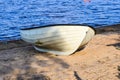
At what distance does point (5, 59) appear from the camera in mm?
11102

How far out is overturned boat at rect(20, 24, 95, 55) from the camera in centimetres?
1116

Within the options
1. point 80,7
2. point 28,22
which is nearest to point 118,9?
point 80,7

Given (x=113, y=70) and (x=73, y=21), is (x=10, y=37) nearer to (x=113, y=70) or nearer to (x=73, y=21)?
(x=73, y=21)

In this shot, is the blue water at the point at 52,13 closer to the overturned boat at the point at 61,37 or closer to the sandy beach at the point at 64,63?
the sandy beach at the point at 64,63

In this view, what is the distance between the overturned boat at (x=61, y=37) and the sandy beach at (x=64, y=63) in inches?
10.0

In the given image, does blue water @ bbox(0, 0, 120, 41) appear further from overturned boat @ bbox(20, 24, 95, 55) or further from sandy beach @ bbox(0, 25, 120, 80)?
overturned boat @ bbox(20, 24, 95, 55)

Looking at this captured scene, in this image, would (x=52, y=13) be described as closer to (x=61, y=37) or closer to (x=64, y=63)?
(x=61, y=37)

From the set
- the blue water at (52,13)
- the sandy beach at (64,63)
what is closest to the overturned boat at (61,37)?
the sandy beach at (64,63)

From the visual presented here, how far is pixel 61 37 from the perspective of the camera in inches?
440

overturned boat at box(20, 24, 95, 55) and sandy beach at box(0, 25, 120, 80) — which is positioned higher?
overturned boat at box(20, 24, 95, 55)

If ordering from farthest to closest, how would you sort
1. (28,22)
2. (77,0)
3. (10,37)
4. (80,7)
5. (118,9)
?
(77,0) → (80,7) → (118,9) → (28,22) → (10,37)

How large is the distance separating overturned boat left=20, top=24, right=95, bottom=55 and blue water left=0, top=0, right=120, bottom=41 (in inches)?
216

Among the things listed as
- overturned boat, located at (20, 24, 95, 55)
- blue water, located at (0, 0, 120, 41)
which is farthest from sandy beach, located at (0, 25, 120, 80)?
blue water, located at (0, 0, 120, 41)

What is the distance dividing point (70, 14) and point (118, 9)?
13.3 ft
